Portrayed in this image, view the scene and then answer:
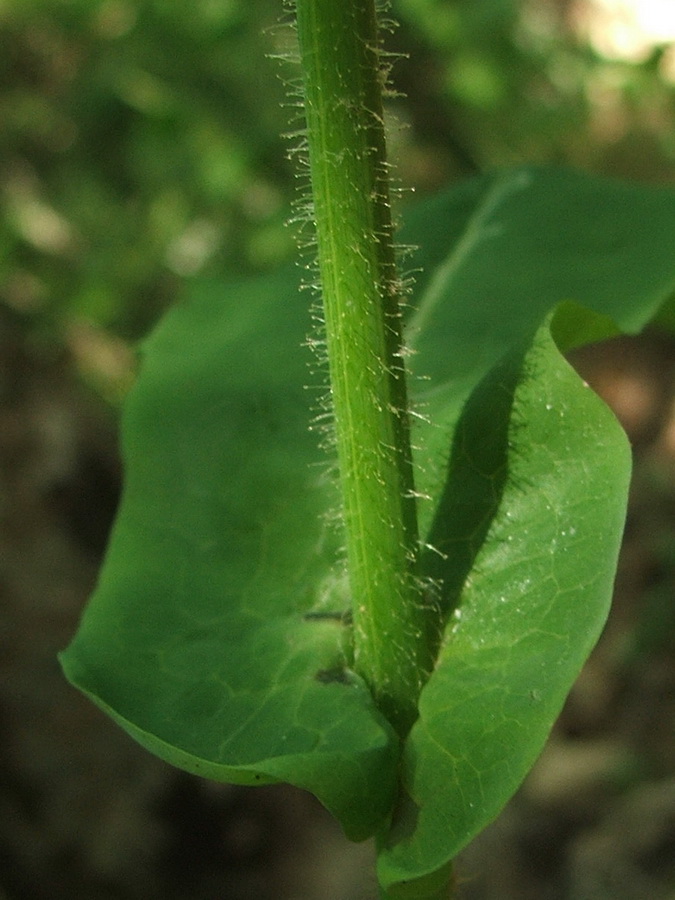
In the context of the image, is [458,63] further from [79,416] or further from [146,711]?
[146,711]

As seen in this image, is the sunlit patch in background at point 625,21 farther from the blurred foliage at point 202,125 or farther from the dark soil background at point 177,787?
the dark soil background at point 177,787

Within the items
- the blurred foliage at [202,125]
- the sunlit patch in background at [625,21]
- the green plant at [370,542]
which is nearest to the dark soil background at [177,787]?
the blurred foliage at [202,125]

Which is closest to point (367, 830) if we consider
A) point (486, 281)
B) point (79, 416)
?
point (486, 281)

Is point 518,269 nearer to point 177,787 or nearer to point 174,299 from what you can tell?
point 177,787

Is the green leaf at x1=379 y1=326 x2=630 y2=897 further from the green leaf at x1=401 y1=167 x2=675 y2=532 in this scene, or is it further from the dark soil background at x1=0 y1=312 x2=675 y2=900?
the dark soil background at x1=0 y1=312 x2=675 y2=900

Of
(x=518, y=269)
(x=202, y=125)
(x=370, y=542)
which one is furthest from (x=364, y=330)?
(x=202, y=125)

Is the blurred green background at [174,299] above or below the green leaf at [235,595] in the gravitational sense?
below

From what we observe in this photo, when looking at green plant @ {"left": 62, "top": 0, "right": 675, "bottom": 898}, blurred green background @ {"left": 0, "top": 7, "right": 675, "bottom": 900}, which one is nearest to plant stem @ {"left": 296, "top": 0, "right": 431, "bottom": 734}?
green plant @ {"left": 62, "top": 0, "right": 675, "bottom": 898}
